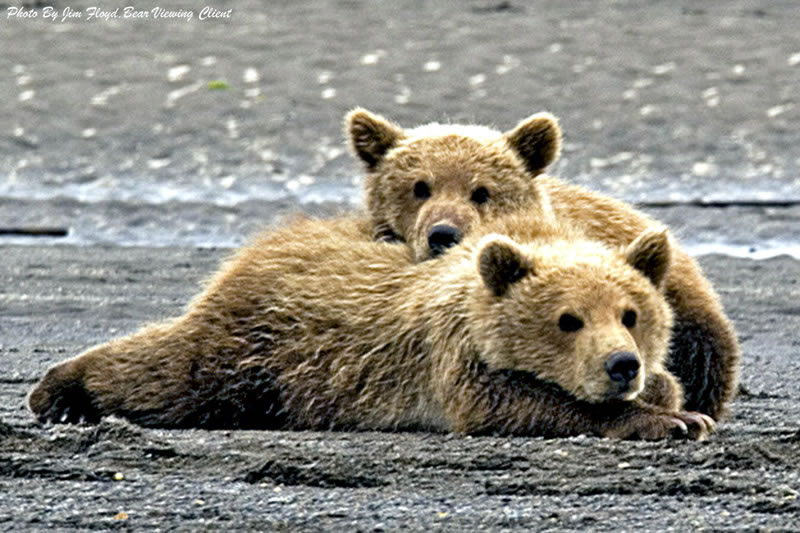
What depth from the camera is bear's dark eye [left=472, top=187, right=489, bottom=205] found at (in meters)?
7.64

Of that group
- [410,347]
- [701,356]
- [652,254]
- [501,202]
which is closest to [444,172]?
[501,202]

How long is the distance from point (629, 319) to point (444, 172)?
136 centimetres

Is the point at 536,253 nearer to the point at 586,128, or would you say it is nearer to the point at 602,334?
the point at 602,334

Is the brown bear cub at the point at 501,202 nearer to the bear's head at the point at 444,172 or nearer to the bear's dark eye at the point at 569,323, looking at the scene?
the bear's head at the point at 444,172

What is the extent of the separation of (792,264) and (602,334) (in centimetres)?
609

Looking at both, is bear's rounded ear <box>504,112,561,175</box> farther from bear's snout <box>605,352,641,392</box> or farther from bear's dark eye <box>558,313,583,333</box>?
bear's snout <box>605,352,641,392</box>

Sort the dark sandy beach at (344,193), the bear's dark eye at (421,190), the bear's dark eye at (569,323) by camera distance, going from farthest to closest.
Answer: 1. the bear's dark eye at (421,190)
2. the bear's dark eye at (569,323)
3. the dark sandy beach at (344,193)

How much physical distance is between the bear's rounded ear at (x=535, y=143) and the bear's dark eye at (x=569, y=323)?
144 centimetres

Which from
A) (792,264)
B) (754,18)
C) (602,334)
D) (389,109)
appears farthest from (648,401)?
(754,18)

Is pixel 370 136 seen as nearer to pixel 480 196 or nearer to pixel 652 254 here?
pixel 480 196

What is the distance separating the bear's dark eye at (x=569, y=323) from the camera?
6.48m

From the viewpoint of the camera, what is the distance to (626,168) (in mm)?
14969

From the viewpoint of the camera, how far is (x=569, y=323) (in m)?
6.50

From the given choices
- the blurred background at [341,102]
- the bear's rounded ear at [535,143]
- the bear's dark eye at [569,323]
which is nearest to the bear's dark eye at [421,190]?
the bear's rounded ear at [535,143]
